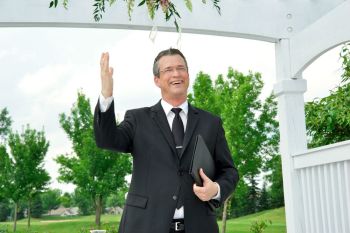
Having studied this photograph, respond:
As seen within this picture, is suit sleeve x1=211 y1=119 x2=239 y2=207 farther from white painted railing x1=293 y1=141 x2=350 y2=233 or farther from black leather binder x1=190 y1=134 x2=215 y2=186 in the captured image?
white painted railing x1=293 y1=141 x2=350 y2=233

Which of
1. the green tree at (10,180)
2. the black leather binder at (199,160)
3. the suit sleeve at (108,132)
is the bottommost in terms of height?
the black leather binder at (199,160)

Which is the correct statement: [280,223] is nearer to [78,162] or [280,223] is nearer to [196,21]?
[78,162]

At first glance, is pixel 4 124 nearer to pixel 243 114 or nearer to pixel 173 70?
pixel 243 114

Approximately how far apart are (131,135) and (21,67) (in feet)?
54.6

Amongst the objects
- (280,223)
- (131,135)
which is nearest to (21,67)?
(280,223)

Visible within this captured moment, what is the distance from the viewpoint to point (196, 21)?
3.89 m

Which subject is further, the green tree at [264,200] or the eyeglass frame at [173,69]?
the green tree at [264,200]

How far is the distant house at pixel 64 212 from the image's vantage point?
17.3 m

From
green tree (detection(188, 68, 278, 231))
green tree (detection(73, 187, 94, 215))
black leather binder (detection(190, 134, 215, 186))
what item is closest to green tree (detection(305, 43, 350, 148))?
green tree (detection(188, 68, 278, 231))

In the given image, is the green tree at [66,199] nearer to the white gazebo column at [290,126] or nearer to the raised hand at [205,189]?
the white gazebo column at [290,126]

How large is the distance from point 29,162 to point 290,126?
12554 millimetres

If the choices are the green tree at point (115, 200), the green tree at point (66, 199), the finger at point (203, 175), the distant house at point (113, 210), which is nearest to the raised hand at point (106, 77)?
the finger at point (203, 175)

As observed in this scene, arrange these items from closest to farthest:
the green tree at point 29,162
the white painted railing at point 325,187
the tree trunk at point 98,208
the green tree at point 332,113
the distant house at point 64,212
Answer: the white painted railing at point 325,187 → the green tree at point 332,113 → the tree trunk at point 98,208 → the green tree at point 29,162 → the distant house at point 64,212

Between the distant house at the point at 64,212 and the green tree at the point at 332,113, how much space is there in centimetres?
1051
